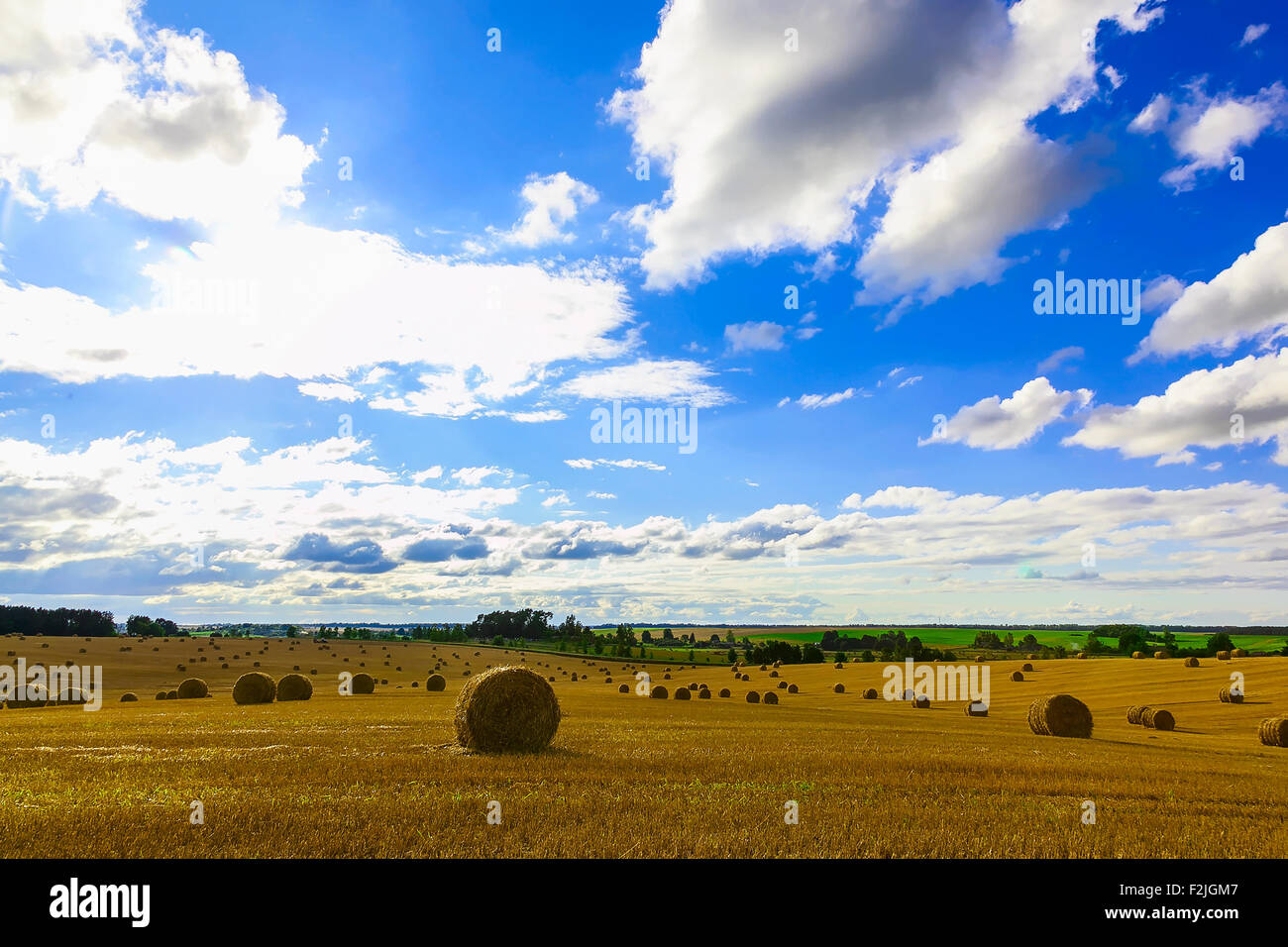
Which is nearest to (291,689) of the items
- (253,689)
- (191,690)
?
(253,689)

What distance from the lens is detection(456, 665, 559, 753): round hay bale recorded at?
19.4 meters

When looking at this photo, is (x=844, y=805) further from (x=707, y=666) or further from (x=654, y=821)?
(x=707, y=666)

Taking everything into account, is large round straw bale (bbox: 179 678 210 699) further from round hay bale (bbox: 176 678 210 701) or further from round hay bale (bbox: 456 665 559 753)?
round hay bale (bbox: 456 665 559 753)

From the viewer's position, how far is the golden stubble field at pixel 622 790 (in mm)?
9281

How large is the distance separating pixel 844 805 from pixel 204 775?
39.6 ft

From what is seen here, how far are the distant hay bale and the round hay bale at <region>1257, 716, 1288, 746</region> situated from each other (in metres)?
7.27

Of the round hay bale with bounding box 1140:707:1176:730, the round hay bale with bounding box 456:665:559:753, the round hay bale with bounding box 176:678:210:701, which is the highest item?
the round hay bale with bounding box 456:665:559:753

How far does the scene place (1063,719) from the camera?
101ft

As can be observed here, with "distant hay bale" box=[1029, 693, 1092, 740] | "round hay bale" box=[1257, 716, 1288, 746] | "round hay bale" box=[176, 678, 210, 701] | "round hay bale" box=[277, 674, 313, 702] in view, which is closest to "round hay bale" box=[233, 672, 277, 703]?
"round hay bale" box=[277, 674, 313, 702]

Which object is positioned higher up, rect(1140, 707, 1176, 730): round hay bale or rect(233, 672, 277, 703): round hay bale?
rect(233, 672, 277, 703): round hay bale

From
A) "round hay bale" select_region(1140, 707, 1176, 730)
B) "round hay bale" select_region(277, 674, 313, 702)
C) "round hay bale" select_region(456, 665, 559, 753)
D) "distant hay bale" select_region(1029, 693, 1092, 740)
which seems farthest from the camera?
"round hay bale" select_region(277, 674, 313, 702)

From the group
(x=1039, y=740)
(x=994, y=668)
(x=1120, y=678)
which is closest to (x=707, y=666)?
(x=994, y=668)

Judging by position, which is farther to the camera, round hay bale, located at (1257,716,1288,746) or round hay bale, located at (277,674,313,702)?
round hay bale, located at (277,674,313,702)
